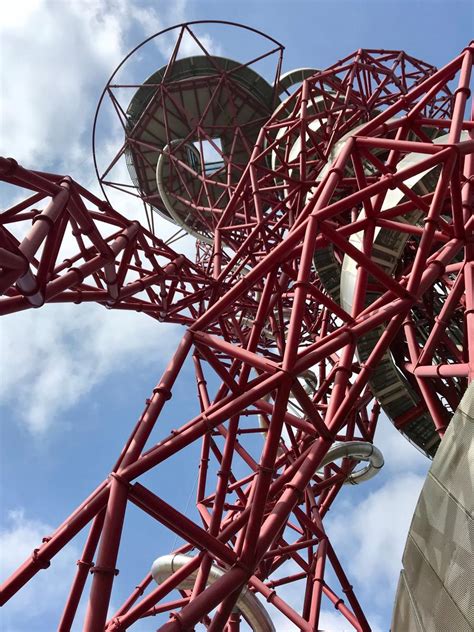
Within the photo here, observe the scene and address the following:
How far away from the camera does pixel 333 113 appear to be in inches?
893

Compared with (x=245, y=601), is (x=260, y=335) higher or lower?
higher

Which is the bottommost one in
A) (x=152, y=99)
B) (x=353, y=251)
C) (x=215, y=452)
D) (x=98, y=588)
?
(x=98, y=588)

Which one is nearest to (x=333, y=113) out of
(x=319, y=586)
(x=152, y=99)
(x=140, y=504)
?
(x=152, y=99)

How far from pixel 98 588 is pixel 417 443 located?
431 inches

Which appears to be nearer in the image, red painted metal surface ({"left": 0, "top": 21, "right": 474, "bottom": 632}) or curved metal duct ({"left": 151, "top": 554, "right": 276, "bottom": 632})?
red painted metal surface ({"left": 0, "top": 21, "right": 474, "bottom": 632})

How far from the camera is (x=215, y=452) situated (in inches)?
711

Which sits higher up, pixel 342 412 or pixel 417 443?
pixel 417 443

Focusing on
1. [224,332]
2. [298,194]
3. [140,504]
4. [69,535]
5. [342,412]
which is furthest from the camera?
[298,194]

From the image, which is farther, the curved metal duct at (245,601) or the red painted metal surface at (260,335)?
the curved metal duct at (245,601)

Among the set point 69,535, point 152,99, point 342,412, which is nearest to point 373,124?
point 342,412

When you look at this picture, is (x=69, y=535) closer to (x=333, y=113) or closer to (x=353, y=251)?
(x=353, y=251)

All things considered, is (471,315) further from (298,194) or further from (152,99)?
(152,99)

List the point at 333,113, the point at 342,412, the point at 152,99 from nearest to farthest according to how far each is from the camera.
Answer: the point at 342,412 < the point at 333,113 < the point at 152,99

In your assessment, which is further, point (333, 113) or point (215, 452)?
point (333, 113)
